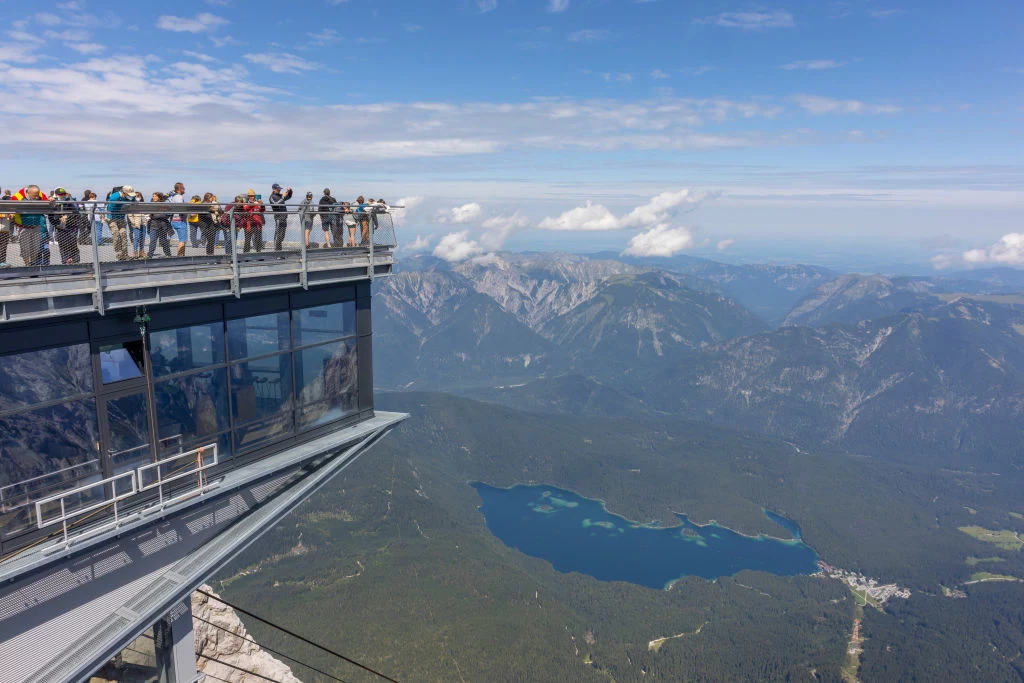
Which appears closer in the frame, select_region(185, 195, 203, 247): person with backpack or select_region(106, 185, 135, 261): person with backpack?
select_region(106, 185, 135, 261): person with backpack

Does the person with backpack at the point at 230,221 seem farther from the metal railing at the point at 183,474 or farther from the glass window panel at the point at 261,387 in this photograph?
the metal railing at the point at 183,474

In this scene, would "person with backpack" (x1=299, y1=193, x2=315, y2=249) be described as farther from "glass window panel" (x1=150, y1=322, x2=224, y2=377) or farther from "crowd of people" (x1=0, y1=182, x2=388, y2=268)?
"glass window panel" (x1=150, y1=322, x2=224, y2=377)

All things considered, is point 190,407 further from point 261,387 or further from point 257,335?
point 257,335

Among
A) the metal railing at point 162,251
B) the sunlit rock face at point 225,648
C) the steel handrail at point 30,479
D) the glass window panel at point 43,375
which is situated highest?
the metal railing at point 162,251

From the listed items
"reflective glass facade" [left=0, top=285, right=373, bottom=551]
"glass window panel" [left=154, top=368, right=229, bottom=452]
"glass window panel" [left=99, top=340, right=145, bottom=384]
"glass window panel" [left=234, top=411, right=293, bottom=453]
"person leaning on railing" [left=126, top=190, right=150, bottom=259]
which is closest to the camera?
"reflective glass facade" [left=0, top=285, right=373, bottom=551]

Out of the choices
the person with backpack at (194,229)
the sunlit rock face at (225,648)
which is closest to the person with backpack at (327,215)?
the person with backpack at (194,229)

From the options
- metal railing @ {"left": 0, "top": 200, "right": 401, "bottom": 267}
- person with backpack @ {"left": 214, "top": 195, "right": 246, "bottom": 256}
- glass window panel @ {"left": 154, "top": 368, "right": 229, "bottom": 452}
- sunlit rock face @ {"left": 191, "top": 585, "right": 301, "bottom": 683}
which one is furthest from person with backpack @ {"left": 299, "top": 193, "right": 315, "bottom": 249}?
sunlit rock face @ {"left": 191, "top": 585, "right": 301, "bottom": 683}

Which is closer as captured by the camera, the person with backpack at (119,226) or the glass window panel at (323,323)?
the person with backpack at (119,226)
